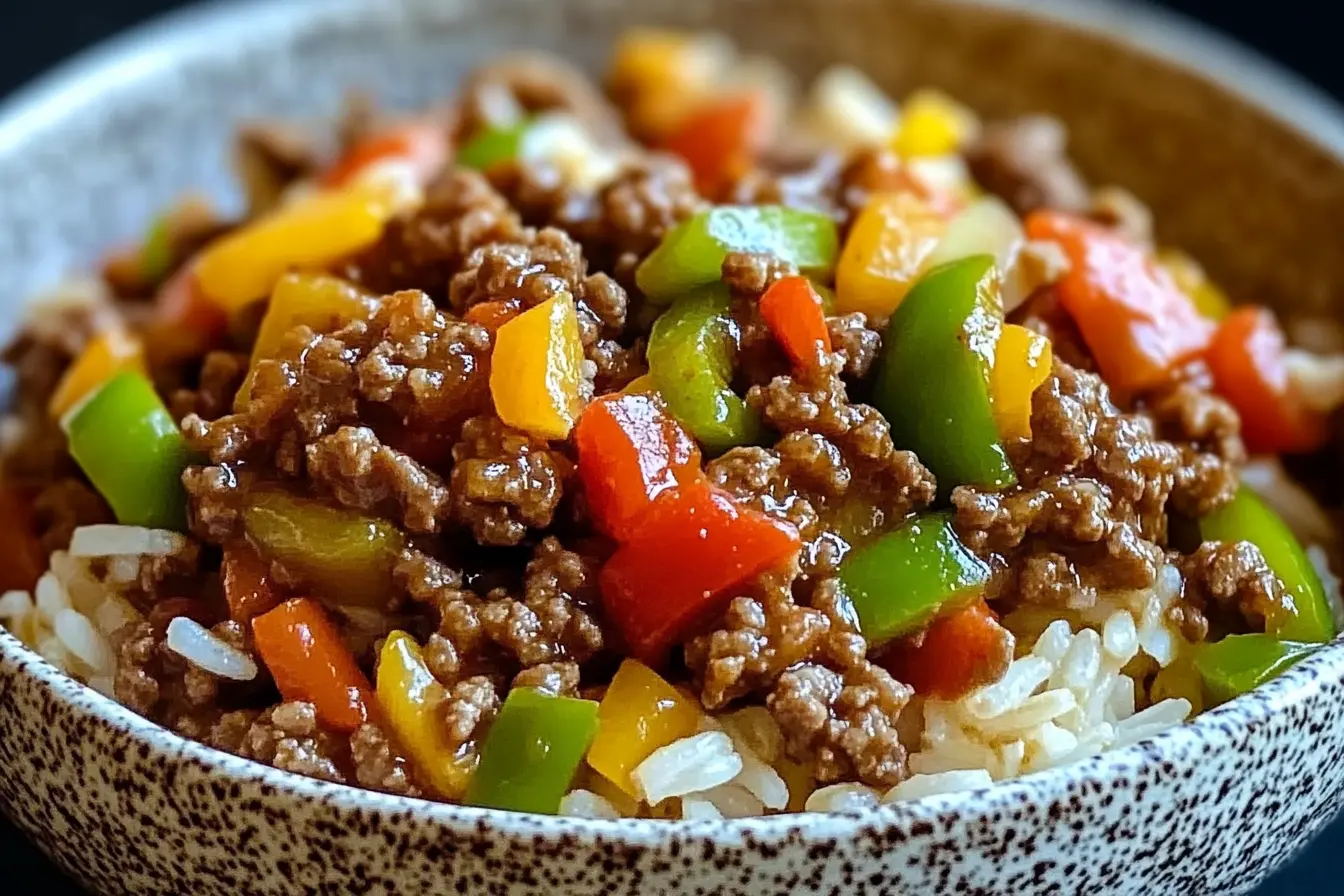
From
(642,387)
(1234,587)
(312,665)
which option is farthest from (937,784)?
(312,665)

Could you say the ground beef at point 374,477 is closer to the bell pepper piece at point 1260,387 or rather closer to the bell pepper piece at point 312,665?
the bell pepper piece at point 312,665

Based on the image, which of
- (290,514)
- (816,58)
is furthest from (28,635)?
(816,58)

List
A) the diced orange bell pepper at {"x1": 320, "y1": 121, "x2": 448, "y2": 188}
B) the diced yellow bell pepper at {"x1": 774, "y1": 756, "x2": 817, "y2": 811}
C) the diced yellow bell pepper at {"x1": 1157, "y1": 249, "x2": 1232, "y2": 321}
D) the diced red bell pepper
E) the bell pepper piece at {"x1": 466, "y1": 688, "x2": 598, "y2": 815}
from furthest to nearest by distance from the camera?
the diced red bell pepper < the diced orange bell pepper at {"x1": 320, "y1": 121, "x2": 448, "y2": 188} < the diced yellow bell pepper at {"x1": 1157, "y1": 249, "x2": 1232, "y2": 321} < the diced yellow bell pepper at {"x1": 774, "y1": 756, "x2": 817, "y2": 811} < the bell pepper piece at {"x1": 466, "y1": 688, "x2": 598, "y2": 815}

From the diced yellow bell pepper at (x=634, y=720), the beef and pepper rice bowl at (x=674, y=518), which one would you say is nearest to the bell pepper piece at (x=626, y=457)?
the beef and pepper rice bowl at (x=674, y=518)

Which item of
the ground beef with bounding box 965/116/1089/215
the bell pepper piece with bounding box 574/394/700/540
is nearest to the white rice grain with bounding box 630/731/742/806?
the bell pepper piece with bounding box 574/394/700/540

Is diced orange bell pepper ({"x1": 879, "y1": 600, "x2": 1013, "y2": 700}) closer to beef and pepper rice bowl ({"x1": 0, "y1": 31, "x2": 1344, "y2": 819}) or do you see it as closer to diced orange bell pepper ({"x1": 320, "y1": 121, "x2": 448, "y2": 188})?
beef and pepper rice bowl ({"x1": 0, "y1": 31, "x2": 1344, "y2": 819})

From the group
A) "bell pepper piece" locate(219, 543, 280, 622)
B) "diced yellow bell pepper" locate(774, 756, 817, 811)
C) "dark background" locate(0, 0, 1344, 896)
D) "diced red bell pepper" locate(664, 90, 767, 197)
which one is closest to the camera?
"diced yellow bell pepper" locate(774, 756, 817, 811)
